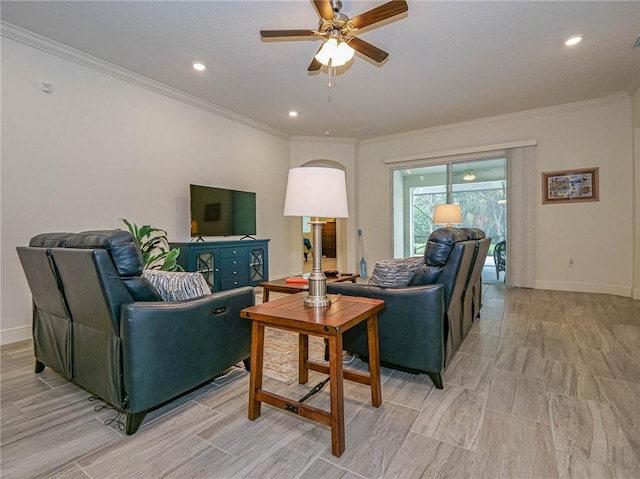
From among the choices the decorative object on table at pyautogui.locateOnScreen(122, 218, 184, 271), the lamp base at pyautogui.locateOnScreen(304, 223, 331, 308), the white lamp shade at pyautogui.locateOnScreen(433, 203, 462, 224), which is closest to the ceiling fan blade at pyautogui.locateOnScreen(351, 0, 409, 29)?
the lamp base at pyautogui.locateOnScreen(304, 223, 331, 308)

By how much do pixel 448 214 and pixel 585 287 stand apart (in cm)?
227

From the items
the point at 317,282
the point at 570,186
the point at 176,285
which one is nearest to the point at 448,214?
the point at 570,186

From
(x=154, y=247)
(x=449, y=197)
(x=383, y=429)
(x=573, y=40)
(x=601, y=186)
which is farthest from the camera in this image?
(x=449, y=197)

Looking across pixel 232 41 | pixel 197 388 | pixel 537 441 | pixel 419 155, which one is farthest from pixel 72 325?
pixel 419 155

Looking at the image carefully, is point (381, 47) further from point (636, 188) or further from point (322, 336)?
point (636, 188)

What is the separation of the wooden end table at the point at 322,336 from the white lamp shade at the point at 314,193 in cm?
50

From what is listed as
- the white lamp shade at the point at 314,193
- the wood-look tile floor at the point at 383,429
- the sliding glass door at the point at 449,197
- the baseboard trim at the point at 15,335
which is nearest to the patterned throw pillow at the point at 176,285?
the wood-look tile floor at the point at 383,429

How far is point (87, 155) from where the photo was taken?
3.36m

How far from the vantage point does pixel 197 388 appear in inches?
78.3

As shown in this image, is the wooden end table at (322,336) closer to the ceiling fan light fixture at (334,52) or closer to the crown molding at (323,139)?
the ceiling fan light fixture at (334,52)

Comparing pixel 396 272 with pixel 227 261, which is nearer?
pixel 396 272

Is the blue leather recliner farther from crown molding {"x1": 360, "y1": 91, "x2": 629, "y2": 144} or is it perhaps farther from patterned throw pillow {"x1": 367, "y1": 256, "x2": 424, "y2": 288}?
crown molding {"x1": 360, "y1": 91, "x2": 629, "y2": 144}

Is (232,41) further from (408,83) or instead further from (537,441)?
(537,441)

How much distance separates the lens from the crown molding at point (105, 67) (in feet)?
9.40
